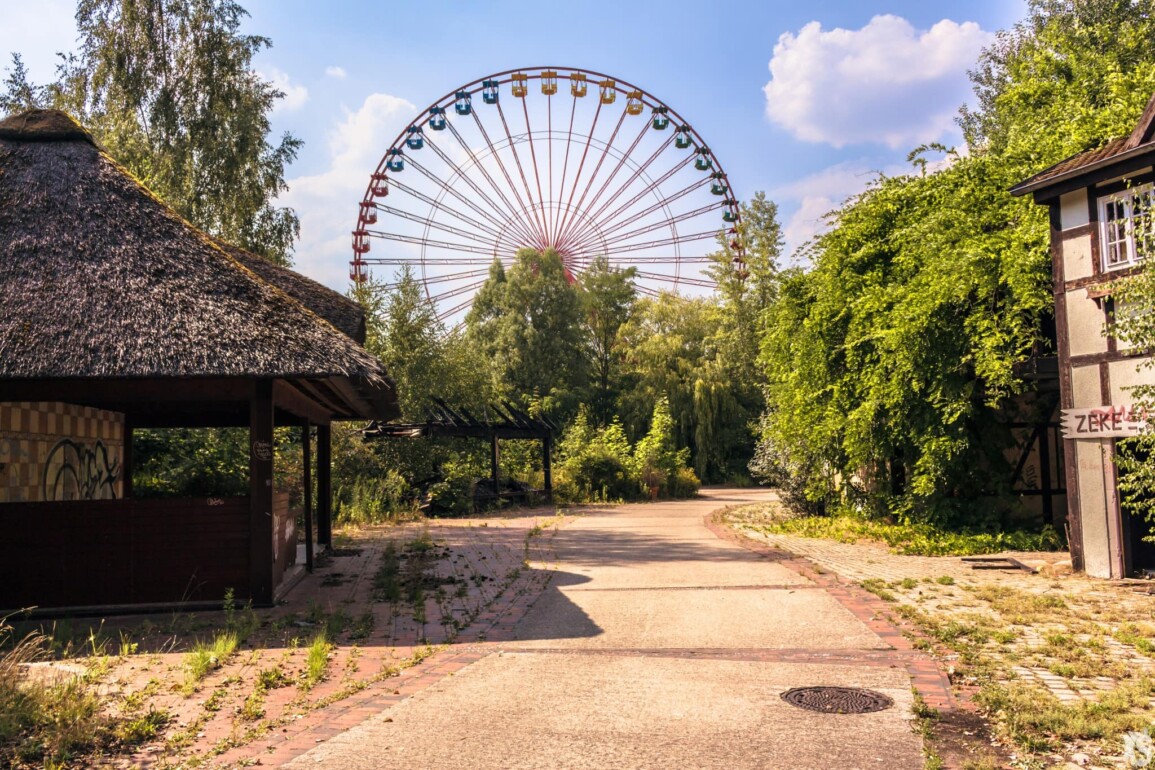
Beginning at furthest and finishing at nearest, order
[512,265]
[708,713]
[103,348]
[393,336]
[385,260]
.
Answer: [512,265] → [385,260] → [393,336] → [103,348] → [708,713]

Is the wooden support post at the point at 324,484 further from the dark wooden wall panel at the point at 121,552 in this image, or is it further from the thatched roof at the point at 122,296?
the dark wooden wall panel at the point at 121,552

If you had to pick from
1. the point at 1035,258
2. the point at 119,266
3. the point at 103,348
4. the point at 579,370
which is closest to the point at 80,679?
the point at 103,348

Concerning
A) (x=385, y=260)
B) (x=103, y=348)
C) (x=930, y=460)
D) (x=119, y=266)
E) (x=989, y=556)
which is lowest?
(x=989, y=556)

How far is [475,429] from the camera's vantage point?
2342 centimetres

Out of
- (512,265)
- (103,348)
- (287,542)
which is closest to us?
(103,348)

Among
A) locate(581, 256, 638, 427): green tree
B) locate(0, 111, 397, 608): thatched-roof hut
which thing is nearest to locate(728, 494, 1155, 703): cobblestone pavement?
locate(0, 111, 397, 608): thatched-roof hut

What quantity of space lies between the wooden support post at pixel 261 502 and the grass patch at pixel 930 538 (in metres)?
8.49

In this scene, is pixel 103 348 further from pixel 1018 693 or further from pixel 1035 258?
pixel 1035 258

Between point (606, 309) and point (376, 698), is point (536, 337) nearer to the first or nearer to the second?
point (606, 309)

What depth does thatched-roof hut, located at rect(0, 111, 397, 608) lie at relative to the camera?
335 inches

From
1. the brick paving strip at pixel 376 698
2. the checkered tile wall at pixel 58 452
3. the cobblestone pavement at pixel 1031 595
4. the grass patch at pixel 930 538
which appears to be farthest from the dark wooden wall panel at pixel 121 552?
the grass patch at pixel 930 538

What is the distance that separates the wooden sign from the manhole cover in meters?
6.03

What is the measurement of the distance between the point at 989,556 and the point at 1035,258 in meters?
3.75

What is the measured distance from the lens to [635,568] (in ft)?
39.7
